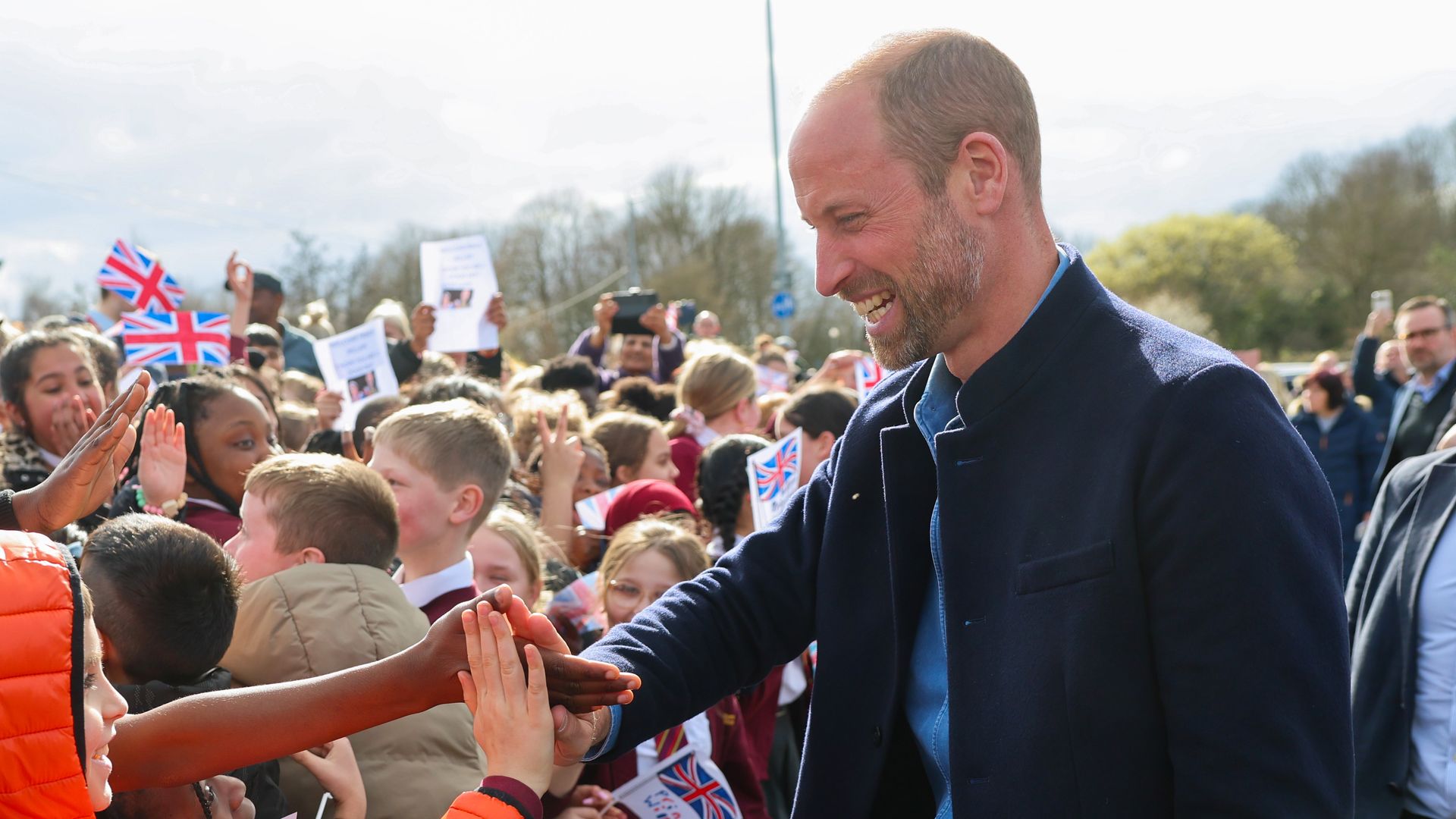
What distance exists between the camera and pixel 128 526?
241cm

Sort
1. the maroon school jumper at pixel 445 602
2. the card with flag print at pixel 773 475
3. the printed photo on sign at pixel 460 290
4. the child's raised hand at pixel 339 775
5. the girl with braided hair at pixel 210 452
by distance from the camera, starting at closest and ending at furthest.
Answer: the child's raised hand at pixel 339 775 → the maroon school jumper at pixel 445 602 → the girl with braided hair at pixel 210 452 → the card with flag print at pixel 773 475 → the printed photo on sign at pixel 460 290

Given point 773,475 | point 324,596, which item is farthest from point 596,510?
point 324,596

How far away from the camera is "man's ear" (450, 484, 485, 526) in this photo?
3605 mm

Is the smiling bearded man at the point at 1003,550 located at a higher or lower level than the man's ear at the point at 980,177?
lower

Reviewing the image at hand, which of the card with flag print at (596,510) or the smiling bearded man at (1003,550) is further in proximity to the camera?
the card with flag print at (596,510)

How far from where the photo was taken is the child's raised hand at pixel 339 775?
248 cm

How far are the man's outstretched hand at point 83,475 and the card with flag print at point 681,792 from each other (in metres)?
1.48

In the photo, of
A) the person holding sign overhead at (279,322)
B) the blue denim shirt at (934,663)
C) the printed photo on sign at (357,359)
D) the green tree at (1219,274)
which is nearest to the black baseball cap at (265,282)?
the person holding sign overhead at (279,322)

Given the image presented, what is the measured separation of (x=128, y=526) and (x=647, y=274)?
3524 centimetres

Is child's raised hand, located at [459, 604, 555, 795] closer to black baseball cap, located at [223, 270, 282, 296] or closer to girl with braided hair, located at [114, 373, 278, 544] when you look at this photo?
girl with braided hair, located at [114, 373, 278, 544]

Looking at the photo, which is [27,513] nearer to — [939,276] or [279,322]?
[939,276]

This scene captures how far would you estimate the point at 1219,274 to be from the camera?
163ft

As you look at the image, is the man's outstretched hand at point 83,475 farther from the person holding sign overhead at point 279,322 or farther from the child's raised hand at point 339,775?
the person holding sign overhead at point 279,322

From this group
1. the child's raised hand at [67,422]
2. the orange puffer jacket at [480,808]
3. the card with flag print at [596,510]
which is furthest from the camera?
the card with flag print at [596,510]
